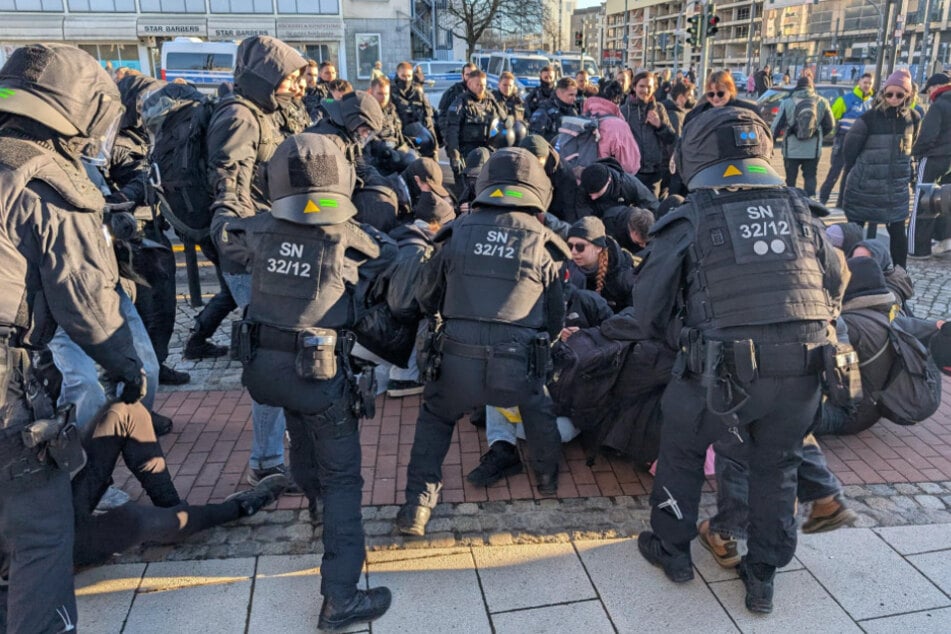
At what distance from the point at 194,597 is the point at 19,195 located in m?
1.68

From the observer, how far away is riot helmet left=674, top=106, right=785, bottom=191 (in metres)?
2.65

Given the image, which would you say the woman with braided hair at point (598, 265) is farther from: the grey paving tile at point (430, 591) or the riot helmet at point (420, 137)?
the riot helmet at point (420, 137)

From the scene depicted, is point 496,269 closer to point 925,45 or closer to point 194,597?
point 194,597

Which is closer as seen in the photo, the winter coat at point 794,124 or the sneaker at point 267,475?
the sneaker at point 267,475

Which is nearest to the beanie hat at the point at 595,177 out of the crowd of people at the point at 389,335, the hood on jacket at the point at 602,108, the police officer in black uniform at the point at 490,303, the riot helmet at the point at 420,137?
the crowd of people at the point at 389,335

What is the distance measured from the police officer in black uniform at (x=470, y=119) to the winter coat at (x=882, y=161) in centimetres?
405

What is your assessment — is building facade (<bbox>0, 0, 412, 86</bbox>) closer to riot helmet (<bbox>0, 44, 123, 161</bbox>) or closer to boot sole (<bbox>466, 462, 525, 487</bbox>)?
riot helmet (<bbox>0, 44, 123, 161</bbox>)

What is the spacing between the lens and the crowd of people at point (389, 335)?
2365 mm

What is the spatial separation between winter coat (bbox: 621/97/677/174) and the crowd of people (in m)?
3.88

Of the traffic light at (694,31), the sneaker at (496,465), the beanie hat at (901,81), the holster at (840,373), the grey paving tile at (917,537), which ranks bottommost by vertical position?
the grey paving tile at (917,537)

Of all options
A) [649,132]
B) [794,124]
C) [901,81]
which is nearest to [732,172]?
[901,81]

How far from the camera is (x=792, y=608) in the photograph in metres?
2.79

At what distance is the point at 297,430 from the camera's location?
117 inches

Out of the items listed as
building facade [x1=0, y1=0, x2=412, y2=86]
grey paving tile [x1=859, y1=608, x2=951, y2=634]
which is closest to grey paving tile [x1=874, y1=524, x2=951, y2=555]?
grey paving tile [x1=859, y1=608, x2=951, y2=634]
